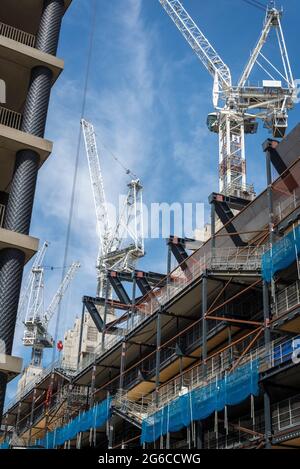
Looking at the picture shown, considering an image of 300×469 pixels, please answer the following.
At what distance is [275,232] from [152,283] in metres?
24.2

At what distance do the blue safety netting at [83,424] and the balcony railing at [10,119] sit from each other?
31008mm

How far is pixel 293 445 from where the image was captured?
32344 mm

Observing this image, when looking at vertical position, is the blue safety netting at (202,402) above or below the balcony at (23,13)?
below

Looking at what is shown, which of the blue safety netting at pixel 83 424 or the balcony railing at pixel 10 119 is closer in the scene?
the balcony railing at pixel 10 119

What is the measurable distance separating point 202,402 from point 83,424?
18115 millimetres

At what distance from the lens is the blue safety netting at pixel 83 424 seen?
161 feet

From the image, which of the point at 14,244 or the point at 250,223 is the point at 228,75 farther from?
the point at 14,244

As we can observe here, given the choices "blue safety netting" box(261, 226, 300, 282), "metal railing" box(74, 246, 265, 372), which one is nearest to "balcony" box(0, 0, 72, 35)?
"blue safety netting" box(261, 226, 300, 282)

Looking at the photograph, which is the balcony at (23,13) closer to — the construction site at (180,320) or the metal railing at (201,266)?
the construction site at (180,320)

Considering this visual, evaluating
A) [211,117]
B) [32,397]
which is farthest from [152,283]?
[211,117]

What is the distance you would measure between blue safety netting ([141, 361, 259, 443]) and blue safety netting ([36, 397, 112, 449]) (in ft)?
23.1

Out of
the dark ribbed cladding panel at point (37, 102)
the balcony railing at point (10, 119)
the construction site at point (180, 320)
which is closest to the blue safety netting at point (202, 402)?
the construction site at point (180, 320)

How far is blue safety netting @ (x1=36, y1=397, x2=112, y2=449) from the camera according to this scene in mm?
49094

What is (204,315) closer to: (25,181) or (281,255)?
(281,255)
